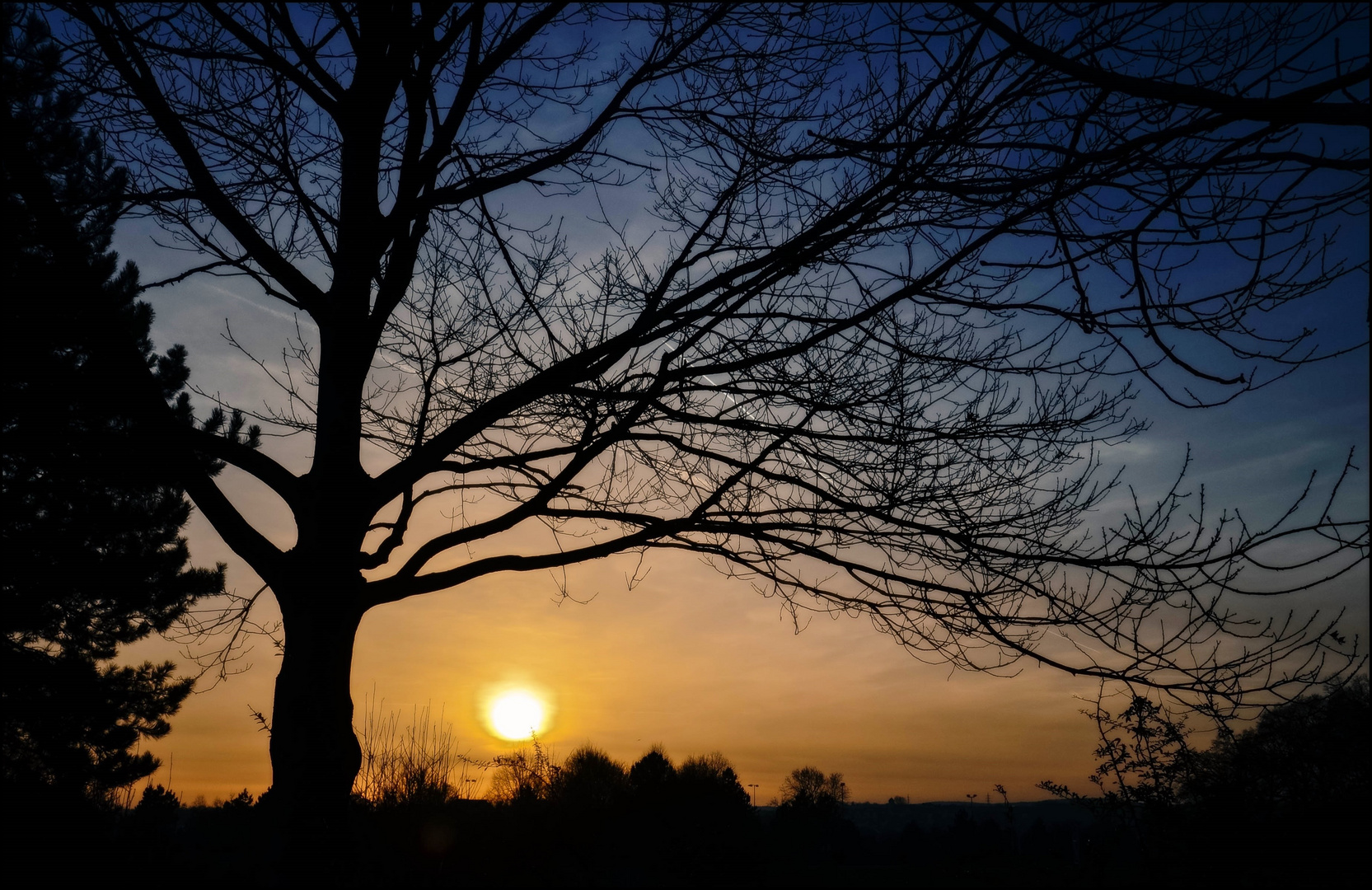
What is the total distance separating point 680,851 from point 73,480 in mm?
7666

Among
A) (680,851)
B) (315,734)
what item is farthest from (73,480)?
(680,851)

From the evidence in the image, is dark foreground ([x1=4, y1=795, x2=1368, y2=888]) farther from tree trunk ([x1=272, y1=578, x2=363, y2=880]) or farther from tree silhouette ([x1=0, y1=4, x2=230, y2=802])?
tree silhouette ([x1=0, y1=4, x2=230, y2=802])

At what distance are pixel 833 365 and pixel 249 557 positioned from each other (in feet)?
12.4

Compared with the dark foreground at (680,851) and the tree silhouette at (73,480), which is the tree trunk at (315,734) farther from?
the tree silhouette at (73,480)

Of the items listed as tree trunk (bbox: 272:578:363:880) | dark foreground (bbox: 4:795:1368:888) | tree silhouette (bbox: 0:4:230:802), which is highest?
tree silhouette (bbox: 0:4:230:802)

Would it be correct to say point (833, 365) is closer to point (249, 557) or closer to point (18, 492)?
point (249, 557)

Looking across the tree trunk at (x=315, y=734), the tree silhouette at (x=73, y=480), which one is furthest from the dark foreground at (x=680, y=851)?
the tree silhouette at (x=73, y=480)

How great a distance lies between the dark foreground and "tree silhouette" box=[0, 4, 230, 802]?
2.48 ft

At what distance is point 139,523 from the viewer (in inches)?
443

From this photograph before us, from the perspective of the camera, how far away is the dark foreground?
3.36 meters

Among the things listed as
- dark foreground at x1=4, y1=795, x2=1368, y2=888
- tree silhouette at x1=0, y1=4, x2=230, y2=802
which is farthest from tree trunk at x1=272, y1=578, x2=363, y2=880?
tree silhouette at x1=0, y1=4, x2=230, y2=802

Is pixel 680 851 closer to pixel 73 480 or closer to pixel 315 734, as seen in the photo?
pixel 315 734

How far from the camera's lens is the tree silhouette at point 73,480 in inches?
183

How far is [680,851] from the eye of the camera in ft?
18.9
